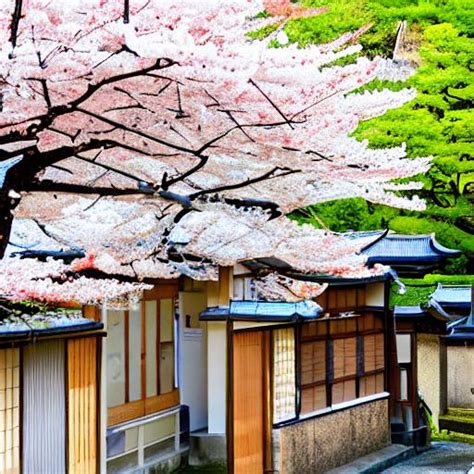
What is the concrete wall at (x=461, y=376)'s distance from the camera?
1667cm

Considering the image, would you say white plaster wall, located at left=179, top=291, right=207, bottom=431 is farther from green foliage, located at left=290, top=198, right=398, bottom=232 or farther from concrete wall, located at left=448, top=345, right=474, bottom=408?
green foliage, located at left=290, top=198, right=398, bottom=232

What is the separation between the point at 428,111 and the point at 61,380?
47.3ft

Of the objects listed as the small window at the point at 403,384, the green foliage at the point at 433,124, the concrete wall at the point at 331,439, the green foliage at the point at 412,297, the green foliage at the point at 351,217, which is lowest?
the concrete wall at the point at 331,439

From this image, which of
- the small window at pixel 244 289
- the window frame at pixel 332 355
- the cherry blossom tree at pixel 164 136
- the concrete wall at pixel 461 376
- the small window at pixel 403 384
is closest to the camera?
the cherry blossom tree at pixel 164 136

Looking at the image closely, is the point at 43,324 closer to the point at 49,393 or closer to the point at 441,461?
the point at 49,393

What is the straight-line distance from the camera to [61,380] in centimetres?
677

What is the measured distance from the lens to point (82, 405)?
7.00m

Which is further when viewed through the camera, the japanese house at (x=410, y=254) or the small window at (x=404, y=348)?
the japanese house at (x=410, y=254)

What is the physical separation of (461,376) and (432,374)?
0.79 meters

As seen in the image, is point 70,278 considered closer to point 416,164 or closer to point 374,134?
point 416,164

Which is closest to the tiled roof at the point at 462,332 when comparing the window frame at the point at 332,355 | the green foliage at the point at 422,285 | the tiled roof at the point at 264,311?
the green foliage at the point at 422,285

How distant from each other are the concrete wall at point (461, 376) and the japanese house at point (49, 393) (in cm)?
1123

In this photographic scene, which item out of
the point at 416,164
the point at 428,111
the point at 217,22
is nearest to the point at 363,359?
the point at 416,164

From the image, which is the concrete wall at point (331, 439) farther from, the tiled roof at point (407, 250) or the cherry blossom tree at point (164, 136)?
the tiled roof at point (407, 250)
